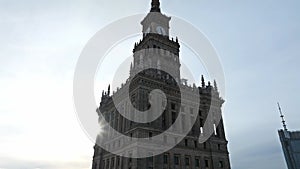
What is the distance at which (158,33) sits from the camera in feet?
247

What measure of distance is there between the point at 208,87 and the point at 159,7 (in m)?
38.5

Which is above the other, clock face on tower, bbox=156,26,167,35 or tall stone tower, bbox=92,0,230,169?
clock face on tower, bbox=156,26,167,35

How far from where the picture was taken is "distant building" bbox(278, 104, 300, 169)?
9285 cm

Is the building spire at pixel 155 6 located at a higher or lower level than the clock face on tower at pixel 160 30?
higher

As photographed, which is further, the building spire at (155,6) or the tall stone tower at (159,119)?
the building spire at (155,6)

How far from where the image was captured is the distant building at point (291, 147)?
305 feet

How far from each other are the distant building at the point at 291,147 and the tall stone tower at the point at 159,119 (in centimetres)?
5395

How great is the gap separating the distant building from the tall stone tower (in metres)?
54.0

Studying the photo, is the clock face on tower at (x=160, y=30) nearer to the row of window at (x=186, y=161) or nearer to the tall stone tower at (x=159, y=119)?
the tall stone tower at (x=159, y=119)

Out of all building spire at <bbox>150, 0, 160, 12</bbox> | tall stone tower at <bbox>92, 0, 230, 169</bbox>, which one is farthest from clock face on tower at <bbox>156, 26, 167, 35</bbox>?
building spire at <bbox>150, 0, 160, 12</bbox>

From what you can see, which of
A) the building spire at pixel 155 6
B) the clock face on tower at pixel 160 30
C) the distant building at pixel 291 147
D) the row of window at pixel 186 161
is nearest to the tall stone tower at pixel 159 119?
the row of window at pixel 186 161

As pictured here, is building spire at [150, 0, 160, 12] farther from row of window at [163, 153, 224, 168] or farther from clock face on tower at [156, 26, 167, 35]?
row of window at [163, 153, 224, 168]

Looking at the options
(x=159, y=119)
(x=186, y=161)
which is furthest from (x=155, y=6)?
(x=186, y=161)

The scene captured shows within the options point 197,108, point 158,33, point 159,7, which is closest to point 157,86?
point 197,108
